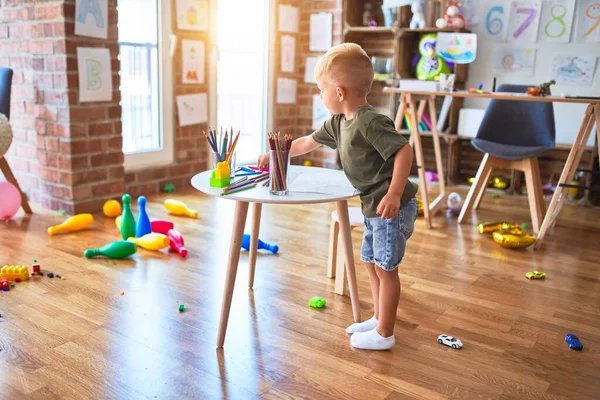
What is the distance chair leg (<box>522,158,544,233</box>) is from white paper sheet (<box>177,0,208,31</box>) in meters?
2.29

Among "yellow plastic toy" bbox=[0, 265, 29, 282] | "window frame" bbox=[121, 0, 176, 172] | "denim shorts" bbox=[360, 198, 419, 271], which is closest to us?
"denim shorts" bbox=[360, 198, 419, 271]

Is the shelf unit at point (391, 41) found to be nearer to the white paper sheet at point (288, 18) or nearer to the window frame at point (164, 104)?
the white paper sheet at point (288, 18)

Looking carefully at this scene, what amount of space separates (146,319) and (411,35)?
330 cm

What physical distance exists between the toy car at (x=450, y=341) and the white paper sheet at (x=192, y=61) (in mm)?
2730

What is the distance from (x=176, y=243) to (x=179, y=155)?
59.5 inches

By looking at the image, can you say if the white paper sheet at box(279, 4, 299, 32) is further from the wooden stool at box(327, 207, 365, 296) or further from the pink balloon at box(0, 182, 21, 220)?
the wooden stool at box(327, 207, 365, 296)

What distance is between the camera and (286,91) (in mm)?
4758

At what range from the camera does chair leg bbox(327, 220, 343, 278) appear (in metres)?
2.17

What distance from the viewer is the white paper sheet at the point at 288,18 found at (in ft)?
15.0

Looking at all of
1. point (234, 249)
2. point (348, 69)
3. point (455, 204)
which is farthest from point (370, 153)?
point (455, 204)

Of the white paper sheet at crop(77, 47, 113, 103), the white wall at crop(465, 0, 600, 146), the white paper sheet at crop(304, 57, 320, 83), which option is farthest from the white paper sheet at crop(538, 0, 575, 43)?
the white paper sheet at crop(77, 47, 113, 103)

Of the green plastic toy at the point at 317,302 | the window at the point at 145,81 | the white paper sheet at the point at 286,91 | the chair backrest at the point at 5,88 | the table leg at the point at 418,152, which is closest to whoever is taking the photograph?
the green plastic toy at the point at 317,302

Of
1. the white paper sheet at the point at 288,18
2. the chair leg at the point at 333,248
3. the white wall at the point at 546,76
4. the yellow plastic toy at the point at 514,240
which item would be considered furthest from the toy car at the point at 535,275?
the white paper sheet at the point at 288,18

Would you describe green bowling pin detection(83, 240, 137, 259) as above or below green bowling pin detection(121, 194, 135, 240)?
below
